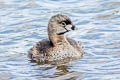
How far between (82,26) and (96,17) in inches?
42.4

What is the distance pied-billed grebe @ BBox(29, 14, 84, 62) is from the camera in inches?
612

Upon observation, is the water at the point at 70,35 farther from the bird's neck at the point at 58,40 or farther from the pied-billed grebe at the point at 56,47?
the bird's neck at the point at 58,40

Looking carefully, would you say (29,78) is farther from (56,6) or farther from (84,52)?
(56,6)

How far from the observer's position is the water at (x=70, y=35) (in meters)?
14.0

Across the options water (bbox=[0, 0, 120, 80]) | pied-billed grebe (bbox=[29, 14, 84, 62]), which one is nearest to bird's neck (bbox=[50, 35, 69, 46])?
pied-billed grebe (bbox=[29, 14, 84, 62])

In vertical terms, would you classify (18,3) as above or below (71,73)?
above

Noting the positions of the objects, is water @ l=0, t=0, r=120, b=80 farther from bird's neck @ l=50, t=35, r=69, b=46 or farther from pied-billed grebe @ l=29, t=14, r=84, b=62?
bird's neck @ l=50, t=35, r=69, b=46

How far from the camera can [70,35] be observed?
697 inches

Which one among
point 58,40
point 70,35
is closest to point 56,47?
point 58,40

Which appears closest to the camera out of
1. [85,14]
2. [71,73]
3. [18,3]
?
[71,73]

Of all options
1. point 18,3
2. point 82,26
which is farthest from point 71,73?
point 18,3

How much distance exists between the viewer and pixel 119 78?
1309 cm

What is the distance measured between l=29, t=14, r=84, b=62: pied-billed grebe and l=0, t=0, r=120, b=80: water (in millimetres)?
301

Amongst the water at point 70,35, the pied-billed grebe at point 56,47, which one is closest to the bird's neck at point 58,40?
the pied-billed grebe at point 56,47
